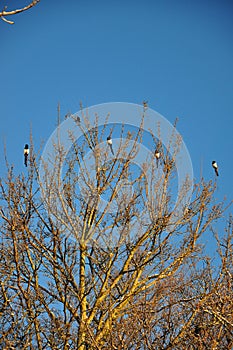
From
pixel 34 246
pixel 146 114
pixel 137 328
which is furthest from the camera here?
pixel 146 114

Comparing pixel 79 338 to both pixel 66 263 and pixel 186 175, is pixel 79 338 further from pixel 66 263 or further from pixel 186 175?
pixel 186 175

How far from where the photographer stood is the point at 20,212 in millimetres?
10156

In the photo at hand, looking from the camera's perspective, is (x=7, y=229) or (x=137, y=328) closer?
(x=137, y=328)

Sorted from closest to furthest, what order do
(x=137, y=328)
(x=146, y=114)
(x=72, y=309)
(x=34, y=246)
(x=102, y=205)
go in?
(x=137, y=328) < (x=72, y=309) < (x=34, y=246) < (x=102, y=205) < (x=146, y=114)

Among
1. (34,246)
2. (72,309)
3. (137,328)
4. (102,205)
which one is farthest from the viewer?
(102,205)

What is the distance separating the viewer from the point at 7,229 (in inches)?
387

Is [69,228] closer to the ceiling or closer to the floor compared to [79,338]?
closer to the ceiling

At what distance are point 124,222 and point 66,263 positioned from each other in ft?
4.40

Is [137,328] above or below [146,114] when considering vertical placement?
below

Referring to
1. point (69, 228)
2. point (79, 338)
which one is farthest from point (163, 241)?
point (79, 338)

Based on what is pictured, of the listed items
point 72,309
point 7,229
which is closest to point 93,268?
point 72,309

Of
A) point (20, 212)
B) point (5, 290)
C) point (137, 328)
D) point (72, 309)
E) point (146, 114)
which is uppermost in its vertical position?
point (146, 114)

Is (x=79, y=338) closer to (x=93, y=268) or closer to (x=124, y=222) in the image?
(x=93, y=268)

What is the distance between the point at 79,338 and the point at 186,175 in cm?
389
